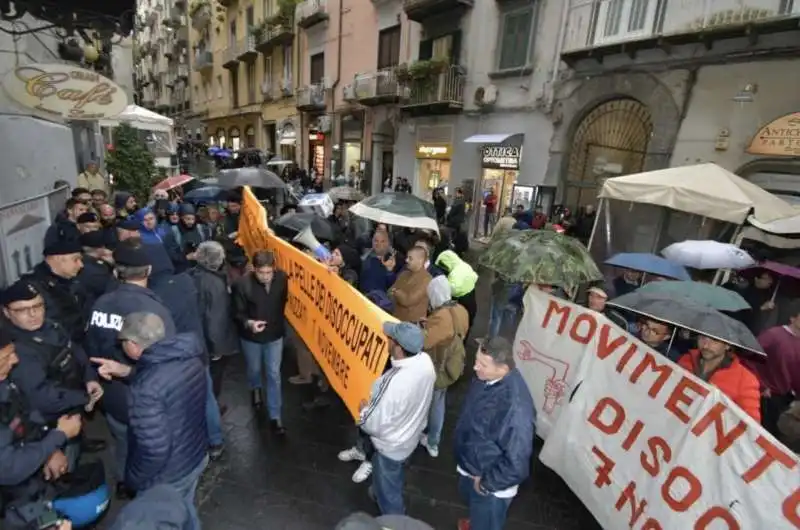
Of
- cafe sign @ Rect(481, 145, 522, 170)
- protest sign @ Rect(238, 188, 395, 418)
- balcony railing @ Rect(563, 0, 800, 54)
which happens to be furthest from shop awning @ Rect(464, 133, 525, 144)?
protest sign @ Rect(238, 188, 395, 418)

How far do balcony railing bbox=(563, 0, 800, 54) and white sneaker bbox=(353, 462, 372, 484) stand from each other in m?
9.83

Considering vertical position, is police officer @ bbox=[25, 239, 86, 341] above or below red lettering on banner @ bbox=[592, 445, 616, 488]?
above

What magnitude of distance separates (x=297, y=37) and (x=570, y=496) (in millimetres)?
26494

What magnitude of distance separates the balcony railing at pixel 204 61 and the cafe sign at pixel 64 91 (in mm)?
34028

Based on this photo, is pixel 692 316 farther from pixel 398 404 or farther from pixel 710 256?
pixel 710 256

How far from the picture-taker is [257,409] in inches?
182

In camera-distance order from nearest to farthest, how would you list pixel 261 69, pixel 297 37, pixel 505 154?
pixel 505 154
pixel 297 37
pixel 261 69

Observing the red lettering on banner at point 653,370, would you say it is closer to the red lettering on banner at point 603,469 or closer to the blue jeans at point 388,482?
the red lettering on banner at point 603,469

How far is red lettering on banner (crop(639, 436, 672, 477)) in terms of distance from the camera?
104 inches

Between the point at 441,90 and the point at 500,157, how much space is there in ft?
11.0

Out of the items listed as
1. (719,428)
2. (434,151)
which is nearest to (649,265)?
(719,428)

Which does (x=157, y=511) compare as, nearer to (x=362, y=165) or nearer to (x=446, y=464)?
(x=446, y=464)

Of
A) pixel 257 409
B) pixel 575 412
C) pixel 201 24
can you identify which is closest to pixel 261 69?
pixel 201 24

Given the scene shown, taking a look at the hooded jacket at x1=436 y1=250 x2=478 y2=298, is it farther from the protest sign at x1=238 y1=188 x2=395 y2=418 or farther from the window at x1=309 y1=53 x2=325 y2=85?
the window at x1=309 y1=53 x2=325 y2=85
